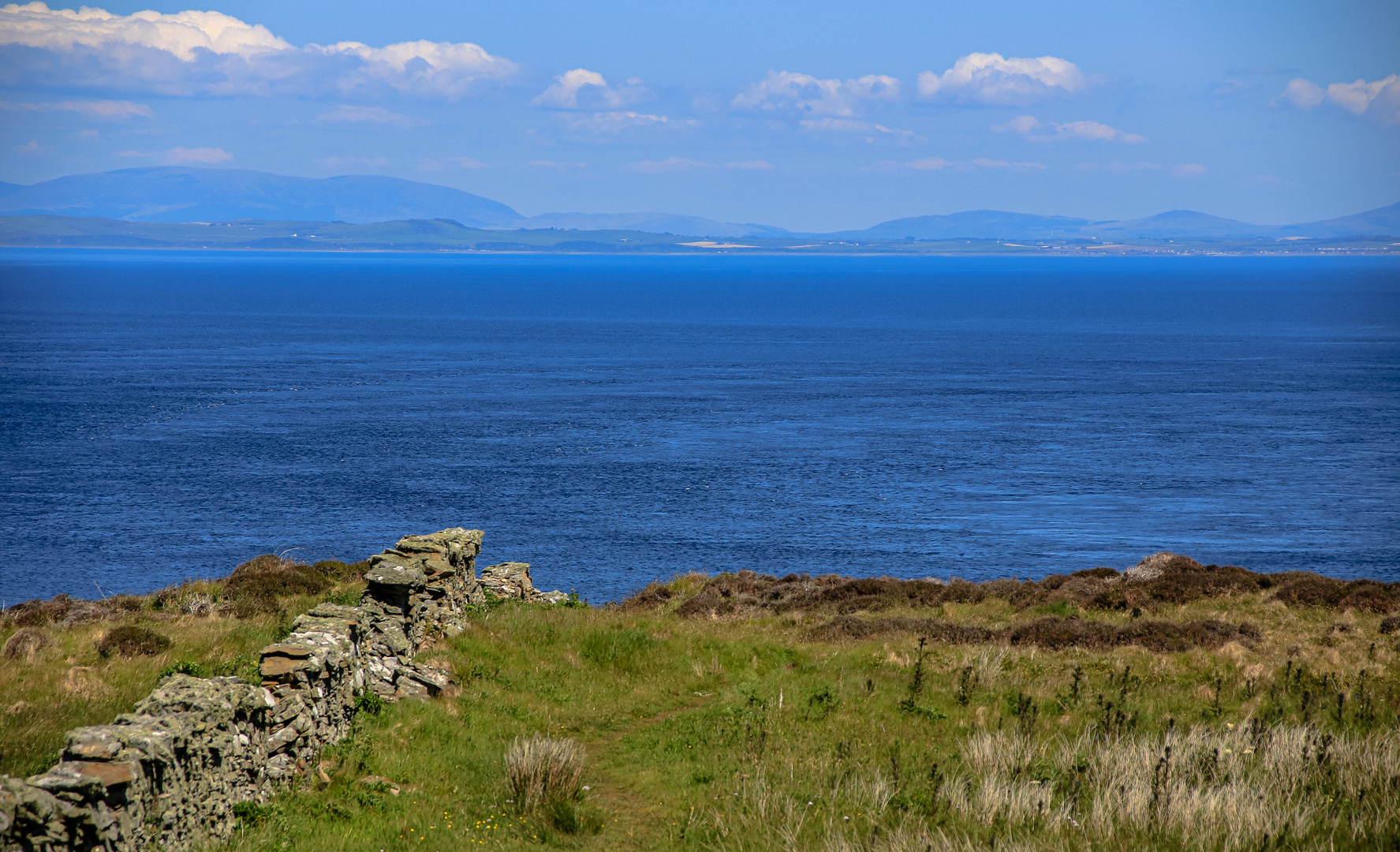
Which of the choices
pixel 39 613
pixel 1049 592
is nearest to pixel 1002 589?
pixel 1049 592

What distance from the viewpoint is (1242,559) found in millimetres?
53062

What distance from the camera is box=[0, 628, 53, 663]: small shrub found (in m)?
17.3

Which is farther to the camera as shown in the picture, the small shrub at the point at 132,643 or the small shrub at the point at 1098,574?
the small shrub at the point at 1098,574

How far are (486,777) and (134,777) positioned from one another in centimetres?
507

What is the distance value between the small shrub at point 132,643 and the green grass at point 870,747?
4.76 m

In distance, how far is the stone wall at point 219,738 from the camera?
9117 millimetres

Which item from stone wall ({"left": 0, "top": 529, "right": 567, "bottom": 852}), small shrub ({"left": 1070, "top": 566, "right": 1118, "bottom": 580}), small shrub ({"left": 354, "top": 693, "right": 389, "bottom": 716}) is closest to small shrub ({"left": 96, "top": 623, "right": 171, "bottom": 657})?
stone wall ({"left": 0, "top": 529, "right": 567, "bottom": 852})

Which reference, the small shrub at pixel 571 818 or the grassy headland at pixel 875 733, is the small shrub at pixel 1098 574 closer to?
the grassy headland at pixel 875 733

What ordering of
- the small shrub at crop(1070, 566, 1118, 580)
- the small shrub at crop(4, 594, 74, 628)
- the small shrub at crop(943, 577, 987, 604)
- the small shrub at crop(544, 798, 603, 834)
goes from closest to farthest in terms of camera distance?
the small shrub at crop(544, 798, 603, 834)
the small shrub at crop(4, 594, 74, 628)
the small shrub at crop(943, 577, 987, 604)
the small shrub at crop(1070, 566, 1118, 580)

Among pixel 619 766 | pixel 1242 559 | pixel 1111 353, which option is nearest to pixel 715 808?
pixel 619 766

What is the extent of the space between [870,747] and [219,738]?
8.58m

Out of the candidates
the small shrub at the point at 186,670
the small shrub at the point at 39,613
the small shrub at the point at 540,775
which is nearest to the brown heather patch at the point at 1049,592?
the small shrub at the point at 39,613

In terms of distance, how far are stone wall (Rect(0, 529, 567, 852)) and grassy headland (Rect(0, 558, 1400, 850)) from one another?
0.49 metres

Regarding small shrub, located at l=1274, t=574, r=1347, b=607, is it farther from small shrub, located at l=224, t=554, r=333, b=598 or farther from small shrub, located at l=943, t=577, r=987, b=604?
small shrub, located at l=224, t=554, r=333, b=598
